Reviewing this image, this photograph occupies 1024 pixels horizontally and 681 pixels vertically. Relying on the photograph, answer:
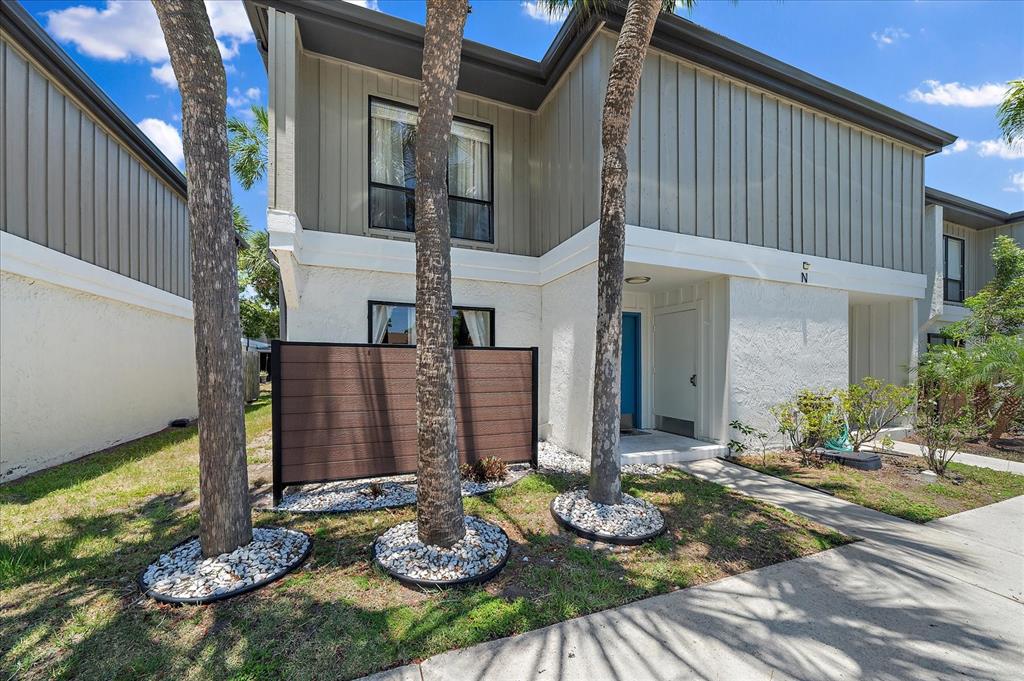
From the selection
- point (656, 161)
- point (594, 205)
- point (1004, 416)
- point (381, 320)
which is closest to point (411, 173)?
point (381, 320)

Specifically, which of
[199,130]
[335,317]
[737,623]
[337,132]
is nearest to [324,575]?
[737,623]

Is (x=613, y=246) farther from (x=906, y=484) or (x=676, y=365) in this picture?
(x=906, y=484)

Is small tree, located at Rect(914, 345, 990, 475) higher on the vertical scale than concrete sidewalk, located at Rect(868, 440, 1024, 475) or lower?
higher

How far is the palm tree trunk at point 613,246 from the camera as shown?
412 cm

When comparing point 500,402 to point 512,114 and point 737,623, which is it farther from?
point 512,114

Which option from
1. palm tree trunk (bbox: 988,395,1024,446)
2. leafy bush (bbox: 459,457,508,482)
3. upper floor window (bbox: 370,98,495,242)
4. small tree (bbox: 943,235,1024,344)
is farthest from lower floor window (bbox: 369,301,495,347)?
small tree (bbox: 943,235,1024,344)

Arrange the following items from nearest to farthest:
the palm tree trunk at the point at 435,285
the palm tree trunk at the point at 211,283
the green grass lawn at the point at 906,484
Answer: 1. the palm tree trunk at the point at 211,283
2. the palm tree trunk at the point at 435,285
3. the green grass lawn at the point at 906,484

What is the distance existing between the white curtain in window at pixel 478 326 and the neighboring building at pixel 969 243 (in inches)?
497

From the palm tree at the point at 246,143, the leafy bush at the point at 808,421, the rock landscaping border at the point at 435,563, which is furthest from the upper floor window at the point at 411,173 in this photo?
the palm tree at the point at 246,143

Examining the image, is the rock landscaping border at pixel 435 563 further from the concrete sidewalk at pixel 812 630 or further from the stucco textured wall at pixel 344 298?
the stucco textured wall at pixel 344 298

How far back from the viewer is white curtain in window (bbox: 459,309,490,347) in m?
7.51

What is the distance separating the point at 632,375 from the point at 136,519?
7.69 m

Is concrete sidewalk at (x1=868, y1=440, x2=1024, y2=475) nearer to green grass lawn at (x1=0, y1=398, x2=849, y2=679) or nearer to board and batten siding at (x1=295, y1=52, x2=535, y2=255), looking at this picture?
green grass lawn at (x1=0, y1=398, x2=849, y2=679)

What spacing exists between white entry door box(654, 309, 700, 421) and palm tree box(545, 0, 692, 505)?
3778mm
